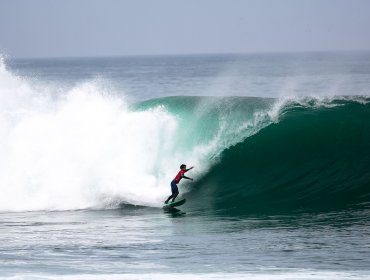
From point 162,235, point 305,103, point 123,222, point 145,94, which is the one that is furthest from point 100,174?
point 145,94

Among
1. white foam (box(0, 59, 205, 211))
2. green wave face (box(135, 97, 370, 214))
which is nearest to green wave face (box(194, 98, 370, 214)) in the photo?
green wave face (box(135, 97, 370, 214))

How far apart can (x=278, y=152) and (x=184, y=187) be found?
320cm

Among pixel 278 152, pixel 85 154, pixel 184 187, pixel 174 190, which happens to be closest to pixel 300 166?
pixel 278 152

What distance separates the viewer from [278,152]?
2112cm

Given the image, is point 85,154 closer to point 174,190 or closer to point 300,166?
point 174,190

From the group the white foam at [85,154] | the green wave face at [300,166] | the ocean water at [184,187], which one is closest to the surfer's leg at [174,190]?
the ocean water at [184,187]

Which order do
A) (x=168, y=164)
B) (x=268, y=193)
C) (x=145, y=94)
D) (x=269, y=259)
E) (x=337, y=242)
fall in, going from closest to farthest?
(x=269, y=259), (x=337, y=242), (x=268, y=193), (x=168, y=164), (x=145, y=94)

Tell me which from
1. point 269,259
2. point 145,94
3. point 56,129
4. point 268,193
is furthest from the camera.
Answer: point 145,94

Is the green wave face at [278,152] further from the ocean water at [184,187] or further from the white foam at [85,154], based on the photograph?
the white foam at [85,154]

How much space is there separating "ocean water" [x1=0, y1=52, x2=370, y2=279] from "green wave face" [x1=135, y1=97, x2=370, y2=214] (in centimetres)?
4

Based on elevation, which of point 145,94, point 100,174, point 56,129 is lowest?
point 100,174

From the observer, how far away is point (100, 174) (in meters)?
19.8

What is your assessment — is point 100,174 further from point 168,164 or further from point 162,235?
point 162,235

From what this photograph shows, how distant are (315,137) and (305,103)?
2.06m
